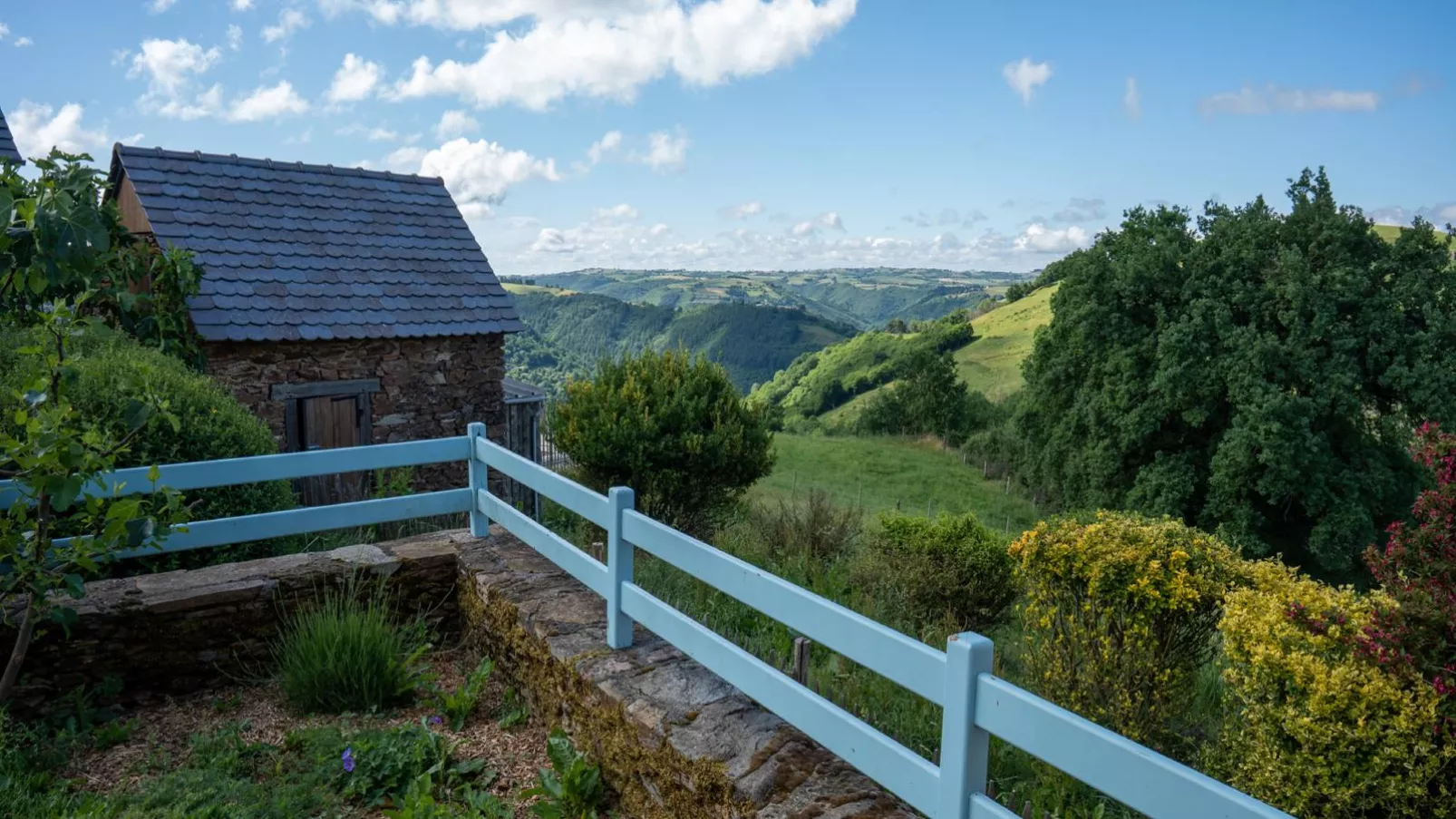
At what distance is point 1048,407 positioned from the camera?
24.3m

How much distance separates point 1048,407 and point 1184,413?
4667mm

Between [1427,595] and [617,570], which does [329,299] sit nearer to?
[617,570]

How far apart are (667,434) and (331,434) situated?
4571 millimetres

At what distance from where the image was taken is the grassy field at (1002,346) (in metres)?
51.3

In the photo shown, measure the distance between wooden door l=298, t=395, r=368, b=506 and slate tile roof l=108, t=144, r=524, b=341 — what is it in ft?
3.14

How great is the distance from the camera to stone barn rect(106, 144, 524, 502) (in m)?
11.4

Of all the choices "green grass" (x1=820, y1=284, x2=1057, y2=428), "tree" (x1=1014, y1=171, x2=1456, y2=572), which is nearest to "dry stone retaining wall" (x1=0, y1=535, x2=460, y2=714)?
"tree" (x1=1014, y1=171, x2=1456, y2=572)

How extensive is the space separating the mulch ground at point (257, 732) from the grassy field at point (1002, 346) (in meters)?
45.9

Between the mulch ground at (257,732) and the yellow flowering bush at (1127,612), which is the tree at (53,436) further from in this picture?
the yellow flowering bush at (1127,612)

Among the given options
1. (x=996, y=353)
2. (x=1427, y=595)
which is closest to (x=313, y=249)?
(x=1427, y=595)

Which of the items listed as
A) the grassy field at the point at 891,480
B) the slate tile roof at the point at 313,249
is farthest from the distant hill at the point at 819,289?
the slate tile roof at the point at 313,249

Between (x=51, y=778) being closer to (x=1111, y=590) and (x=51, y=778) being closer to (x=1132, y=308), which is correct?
(x=1111, y=590)

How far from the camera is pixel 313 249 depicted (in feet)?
41.3

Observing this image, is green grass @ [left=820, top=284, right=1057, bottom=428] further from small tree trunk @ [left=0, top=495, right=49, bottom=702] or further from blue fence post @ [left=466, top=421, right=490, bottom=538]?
small tree trunk @ [left=0, top=495, right=49, bottom=702]
